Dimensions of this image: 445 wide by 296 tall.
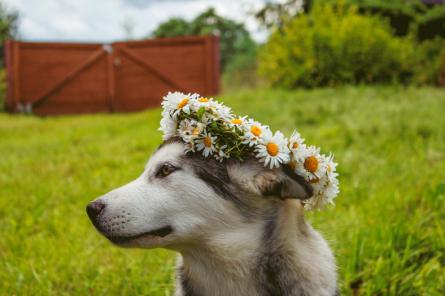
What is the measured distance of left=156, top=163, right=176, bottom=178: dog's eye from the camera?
1962mm

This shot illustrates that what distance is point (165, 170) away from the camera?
6.48 ft

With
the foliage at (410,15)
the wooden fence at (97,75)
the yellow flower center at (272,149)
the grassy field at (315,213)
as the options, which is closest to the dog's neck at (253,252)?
the yellow flower center at (272,149)

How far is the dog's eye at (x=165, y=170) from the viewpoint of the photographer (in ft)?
6.44

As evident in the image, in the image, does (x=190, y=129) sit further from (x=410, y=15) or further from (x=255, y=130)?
(x=410, y=15)

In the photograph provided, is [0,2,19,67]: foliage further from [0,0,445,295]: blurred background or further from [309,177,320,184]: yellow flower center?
[309,177,320,184]: yellow flower center

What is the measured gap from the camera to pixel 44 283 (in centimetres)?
268

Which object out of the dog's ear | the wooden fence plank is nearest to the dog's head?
the dog's ear

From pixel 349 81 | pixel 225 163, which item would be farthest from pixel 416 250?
pixel 349 81

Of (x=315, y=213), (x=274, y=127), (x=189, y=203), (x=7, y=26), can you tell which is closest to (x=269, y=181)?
(x=189, y=203)

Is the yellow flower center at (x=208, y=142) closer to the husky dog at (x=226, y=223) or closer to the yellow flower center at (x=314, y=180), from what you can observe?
the husky dog at (x=226, y=223)

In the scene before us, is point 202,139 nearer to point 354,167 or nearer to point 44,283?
point 44,283

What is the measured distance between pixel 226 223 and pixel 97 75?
527 inches

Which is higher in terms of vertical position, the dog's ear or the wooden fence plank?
the dog's ear

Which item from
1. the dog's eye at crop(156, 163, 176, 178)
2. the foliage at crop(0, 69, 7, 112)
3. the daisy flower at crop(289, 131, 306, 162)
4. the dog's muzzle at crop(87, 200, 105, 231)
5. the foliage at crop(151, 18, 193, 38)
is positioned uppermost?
the foliage at crop(151, 18, 193, 38)
